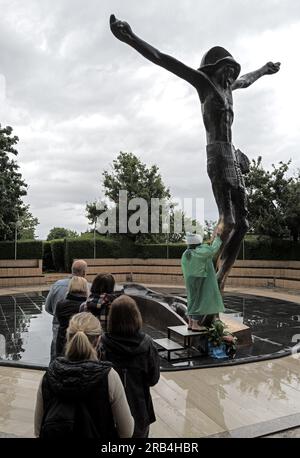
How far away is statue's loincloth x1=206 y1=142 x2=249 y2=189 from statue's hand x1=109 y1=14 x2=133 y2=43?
1965 mm

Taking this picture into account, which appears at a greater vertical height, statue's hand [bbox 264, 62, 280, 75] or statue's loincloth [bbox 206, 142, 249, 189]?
statue's hand [bbox 264, 62, 280, 75]

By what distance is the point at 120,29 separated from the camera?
4906 mm

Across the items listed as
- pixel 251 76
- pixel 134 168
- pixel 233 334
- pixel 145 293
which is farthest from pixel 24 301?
pixel 134 168

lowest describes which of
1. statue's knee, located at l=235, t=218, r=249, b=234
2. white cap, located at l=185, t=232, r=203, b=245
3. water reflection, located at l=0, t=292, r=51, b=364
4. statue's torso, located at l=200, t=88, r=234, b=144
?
water reflection, located at l=0, t=292, r=51, b=364

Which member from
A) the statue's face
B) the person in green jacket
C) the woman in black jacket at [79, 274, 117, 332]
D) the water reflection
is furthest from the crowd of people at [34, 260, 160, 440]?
the statue's face

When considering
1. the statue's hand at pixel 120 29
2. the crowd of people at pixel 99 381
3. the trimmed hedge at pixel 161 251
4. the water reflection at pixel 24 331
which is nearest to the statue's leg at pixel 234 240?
the statue's hand at pixel 120 29

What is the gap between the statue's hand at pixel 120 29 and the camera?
4863 mm

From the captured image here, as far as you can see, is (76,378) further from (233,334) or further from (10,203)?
(10,203)

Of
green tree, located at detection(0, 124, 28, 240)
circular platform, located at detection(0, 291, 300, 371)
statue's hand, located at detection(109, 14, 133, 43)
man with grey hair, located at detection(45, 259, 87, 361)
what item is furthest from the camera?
green tree, located at detection(0, 124, 28, 240)

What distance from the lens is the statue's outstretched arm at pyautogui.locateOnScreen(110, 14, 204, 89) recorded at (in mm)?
4902

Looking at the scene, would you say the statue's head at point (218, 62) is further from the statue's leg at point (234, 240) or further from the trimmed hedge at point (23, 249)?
the trimmed hedge at point (23, 249)

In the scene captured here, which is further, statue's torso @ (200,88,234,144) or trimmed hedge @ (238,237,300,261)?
trimmed hedge @ (238,237,300,261)

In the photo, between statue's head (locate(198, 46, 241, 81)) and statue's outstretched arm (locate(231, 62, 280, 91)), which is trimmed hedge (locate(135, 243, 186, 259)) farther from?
statue's head (locate(198, 46, 241, 81))
